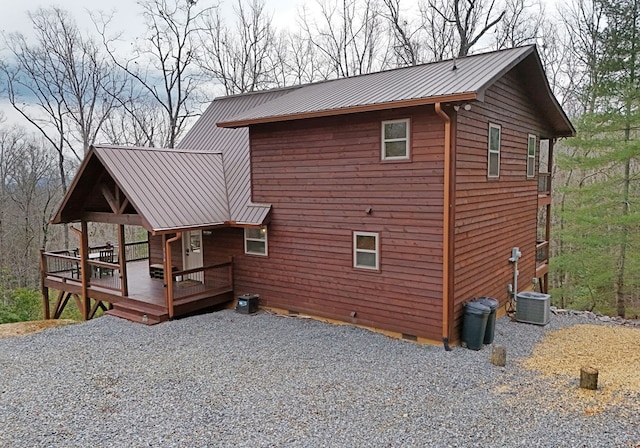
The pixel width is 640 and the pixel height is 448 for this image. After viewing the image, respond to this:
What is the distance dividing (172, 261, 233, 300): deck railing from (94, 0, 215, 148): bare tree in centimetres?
1265

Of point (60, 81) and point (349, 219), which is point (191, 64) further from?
point (349, 219)

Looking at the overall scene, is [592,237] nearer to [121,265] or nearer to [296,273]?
[296,273]

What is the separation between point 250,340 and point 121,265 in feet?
13.5

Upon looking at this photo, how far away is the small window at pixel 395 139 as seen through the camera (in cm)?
852

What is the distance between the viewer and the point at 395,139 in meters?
8.64

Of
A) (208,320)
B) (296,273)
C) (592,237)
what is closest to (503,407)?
(296,273)

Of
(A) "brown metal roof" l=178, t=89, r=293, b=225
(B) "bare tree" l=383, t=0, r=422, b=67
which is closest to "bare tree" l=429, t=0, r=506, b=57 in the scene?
(B) "bare tree" l=383, t=0, r=422, b=67

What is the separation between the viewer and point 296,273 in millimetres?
10391

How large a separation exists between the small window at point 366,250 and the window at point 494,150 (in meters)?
2.96

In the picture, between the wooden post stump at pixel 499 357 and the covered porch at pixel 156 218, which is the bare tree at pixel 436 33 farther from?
the wooden post stump at pixel 499 357

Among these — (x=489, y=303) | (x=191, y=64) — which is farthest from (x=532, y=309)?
(x=191, y=64)

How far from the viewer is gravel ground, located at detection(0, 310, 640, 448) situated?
5230 millimetres

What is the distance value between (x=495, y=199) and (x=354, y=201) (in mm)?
3364

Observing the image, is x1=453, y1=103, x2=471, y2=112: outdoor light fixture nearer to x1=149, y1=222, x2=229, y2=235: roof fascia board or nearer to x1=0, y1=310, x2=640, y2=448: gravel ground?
x1=0, y1=310, x2=640, y2=448: gravel ground
